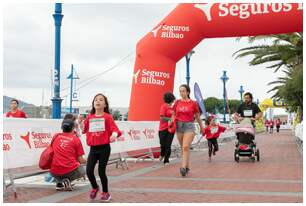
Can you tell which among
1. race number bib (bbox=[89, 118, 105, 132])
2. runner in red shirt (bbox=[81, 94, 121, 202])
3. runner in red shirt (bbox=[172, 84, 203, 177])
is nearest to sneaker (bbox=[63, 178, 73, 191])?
runner in red shirt (bbox=[81, 94, 121, 202])

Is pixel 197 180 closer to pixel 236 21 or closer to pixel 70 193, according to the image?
pixel 70 193

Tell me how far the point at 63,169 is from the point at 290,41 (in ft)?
61.4

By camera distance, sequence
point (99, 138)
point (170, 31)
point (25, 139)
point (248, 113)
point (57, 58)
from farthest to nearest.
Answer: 1. point (170, 31)
2. point (248, 113)
3. point (57, 58)
4. point (25, 139)
5. point (99, 138)

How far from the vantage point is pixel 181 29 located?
14.5m

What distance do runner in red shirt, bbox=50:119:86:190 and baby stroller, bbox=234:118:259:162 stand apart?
6284mm

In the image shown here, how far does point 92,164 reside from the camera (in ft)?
23.7

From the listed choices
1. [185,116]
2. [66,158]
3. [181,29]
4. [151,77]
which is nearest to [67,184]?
[66,158]

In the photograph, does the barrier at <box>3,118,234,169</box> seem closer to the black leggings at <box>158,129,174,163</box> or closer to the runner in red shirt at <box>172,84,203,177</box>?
the runner in red shirt at <box>172,84,203,177</box>

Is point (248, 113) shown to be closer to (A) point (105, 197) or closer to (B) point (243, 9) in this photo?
(B) point (243, 9)

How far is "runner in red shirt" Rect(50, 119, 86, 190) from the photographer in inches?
320

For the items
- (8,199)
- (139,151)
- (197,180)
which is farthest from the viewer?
(139,151)

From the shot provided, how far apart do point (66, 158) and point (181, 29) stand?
742 cm

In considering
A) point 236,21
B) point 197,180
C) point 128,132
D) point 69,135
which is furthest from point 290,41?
point 69,135

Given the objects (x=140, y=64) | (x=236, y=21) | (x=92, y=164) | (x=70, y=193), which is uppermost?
(x=236, y=21)
